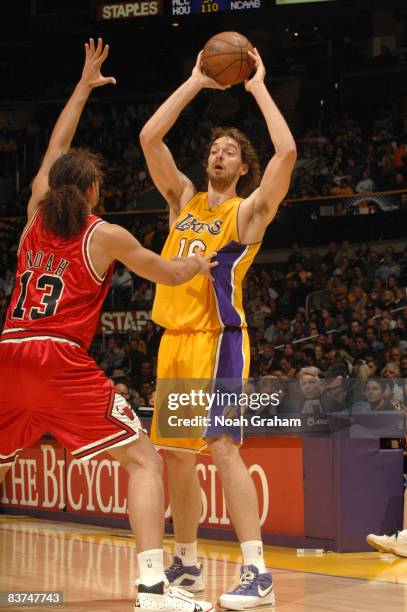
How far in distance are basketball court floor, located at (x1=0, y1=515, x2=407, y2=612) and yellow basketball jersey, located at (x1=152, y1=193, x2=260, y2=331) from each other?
158 centimetres

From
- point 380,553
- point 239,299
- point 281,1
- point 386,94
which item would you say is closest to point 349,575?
point 380,553

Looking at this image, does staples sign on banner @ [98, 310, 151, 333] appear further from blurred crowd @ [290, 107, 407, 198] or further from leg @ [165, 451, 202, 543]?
leg @ [165, 451, 202, 543]

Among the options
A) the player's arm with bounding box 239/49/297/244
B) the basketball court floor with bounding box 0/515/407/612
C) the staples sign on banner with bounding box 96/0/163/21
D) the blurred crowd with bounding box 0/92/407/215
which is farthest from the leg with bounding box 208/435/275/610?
the staples sign on banner with bounding box 96/0/163/21

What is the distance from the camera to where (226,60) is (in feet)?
19.7

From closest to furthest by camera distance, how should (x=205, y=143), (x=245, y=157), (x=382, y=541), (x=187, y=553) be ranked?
1. (x=187, y=553)
2. (x=245, y=157)
3. (x=382, y=541)
4. (x=205, y=143)

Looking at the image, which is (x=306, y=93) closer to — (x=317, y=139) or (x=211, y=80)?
(x=317, y=139)

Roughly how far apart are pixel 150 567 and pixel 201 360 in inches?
55.3

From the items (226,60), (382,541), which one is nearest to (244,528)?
(382,541)

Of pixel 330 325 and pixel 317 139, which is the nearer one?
pixel 330 325

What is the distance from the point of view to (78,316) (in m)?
4.93

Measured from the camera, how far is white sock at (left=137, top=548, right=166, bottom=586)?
4730 millimetres

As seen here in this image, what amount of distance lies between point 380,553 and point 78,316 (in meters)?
3.94

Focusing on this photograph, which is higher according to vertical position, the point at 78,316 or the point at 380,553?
the point at 78,316

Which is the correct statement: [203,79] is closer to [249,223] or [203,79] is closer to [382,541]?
[249,223]
